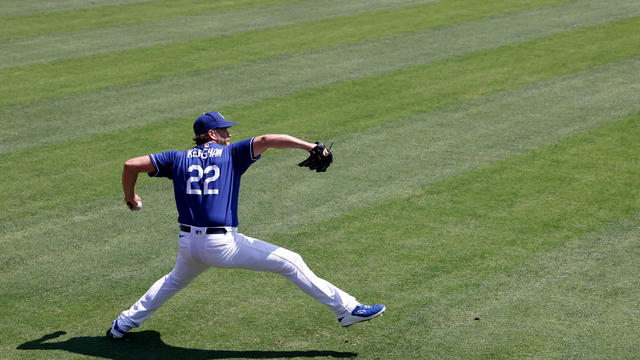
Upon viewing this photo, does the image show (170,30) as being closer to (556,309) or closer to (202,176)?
(202,176)

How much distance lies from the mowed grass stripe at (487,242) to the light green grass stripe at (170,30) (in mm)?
9351

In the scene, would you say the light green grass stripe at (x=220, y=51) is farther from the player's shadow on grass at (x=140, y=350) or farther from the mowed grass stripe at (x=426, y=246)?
the player's shadow on grass at (x=140, y=350)

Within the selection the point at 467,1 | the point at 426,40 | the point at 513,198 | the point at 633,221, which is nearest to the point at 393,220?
the point at 513,198

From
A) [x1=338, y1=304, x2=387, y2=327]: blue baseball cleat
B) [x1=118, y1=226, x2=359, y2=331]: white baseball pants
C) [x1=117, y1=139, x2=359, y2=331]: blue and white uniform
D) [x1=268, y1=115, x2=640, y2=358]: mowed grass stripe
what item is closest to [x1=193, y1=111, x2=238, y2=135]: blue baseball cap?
Answer: [x1=117, y1=139, x2=359, y2=331]: blue and white uniform

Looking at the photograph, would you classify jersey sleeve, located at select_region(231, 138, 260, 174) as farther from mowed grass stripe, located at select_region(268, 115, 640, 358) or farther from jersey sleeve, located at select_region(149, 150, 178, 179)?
mowed grass stripe, located at select_region(268, 115, 640, 358)

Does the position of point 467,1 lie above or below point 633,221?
above

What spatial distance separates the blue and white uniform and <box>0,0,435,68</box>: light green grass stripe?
34.8ft

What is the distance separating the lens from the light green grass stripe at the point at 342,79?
39.9ft

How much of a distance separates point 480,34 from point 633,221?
9334 millimetres

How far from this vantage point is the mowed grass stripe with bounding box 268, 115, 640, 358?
20.7 ft

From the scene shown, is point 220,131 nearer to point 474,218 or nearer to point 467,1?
point 474,218

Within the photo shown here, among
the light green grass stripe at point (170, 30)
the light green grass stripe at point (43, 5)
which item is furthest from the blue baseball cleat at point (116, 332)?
the light green grass stripe at point (43, 5)

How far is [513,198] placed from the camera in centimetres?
896

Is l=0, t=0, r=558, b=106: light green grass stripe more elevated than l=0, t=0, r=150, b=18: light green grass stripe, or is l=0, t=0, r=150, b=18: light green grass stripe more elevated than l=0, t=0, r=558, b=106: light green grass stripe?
l=0, t=0, r=150, b=18: light green grass stripe
